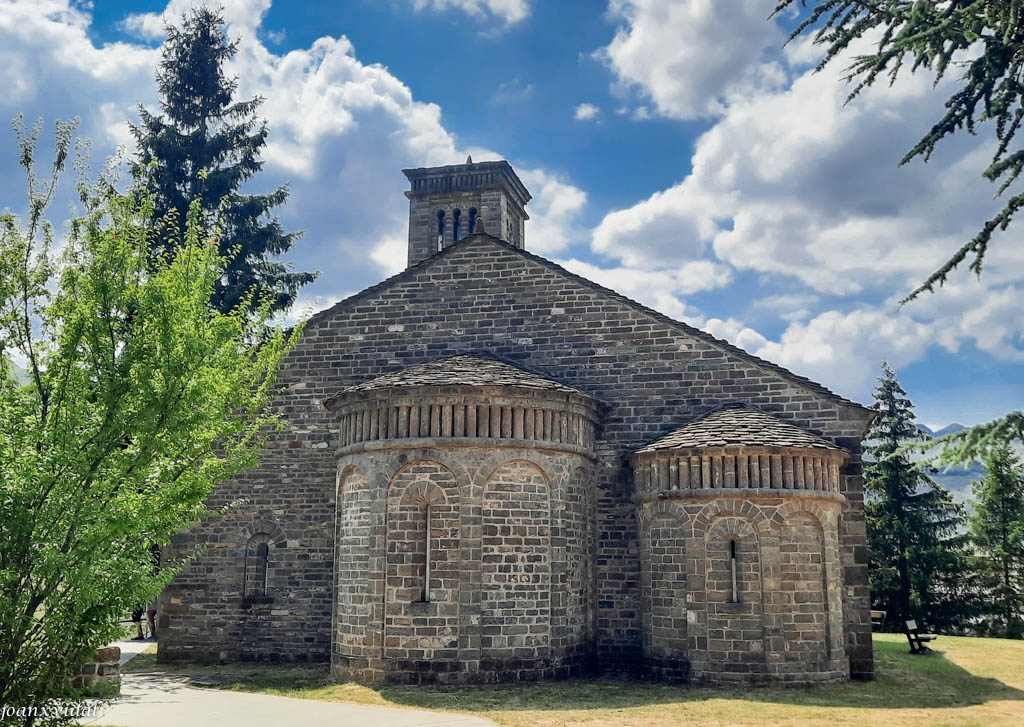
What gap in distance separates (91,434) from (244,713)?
17.6 ft

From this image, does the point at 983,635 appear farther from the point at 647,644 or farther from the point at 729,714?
the point at 729,714

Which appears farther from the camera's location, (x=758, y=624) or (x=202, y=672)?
(x=202, y=672)

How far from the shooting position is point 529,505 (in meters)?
15.8

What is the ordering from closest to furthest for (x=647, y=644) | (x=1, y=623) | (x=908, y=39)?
Answer: (x=1, y=623) < (x=908, y=39) < (x=647, y=644)

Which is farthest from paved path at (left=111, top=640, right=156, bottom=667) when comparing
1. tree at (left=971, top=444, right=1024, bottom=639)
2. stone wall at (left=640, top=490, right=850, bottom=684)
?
tree at (left=971, top=444, right=1024, bottom=639)

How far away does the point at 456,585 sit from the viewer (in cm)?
1509

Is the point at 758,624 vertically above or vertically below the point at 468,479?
below

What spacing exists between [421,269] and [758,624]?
35.3 feet

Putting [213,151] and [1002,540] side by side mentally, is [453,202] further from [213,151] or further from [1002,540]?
[1002,540]

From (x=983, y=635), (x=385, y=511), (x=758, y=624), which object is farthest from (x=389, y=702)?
(x=983, y=635)

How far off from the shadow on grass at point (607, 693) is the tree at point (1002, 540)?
1479cm

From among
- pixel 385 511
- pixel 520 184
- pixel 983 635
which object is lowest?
pixel 983 635

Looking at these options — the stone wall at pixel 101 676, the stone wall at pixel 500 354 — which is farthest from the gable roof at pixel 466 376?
the stone wall at pixel 101 676

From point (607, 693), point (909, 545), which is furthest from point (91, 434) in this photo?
point (909, 545)
